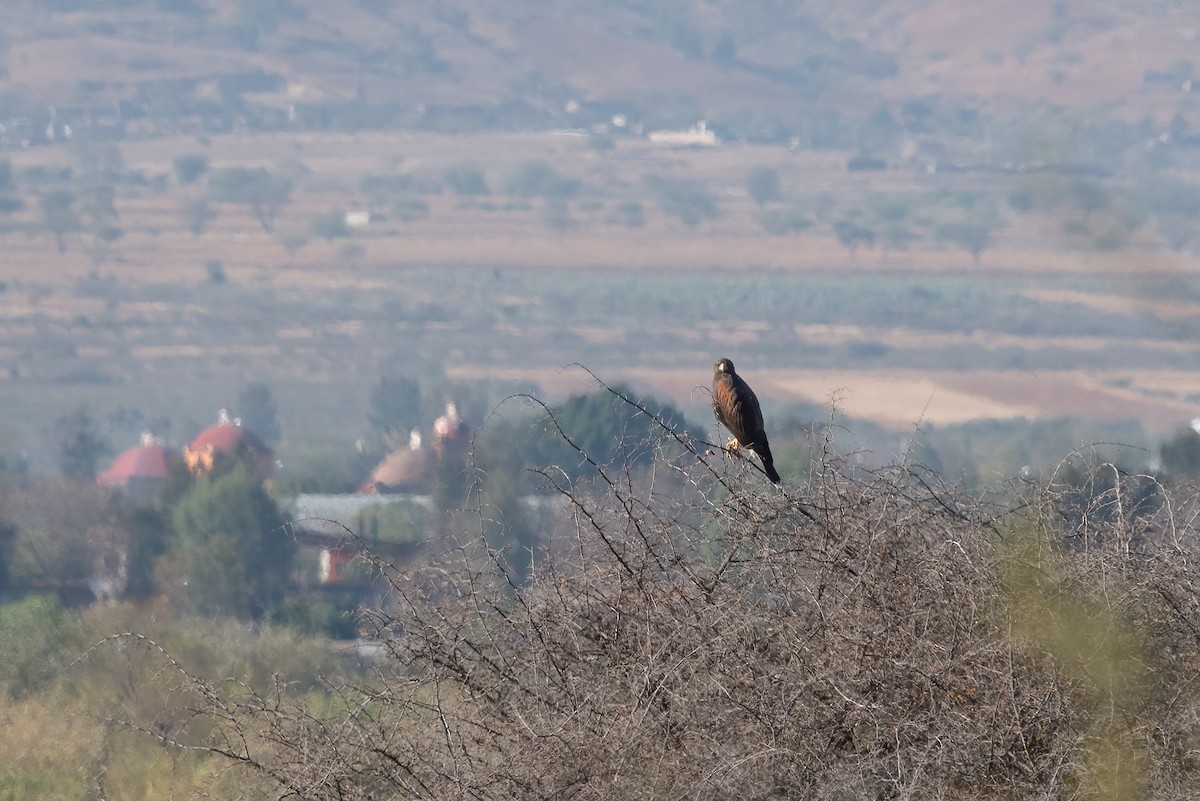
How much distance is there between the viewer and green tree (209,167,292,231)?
6954 inches

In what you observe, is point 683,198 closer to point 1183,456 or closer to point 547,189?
point 547,189

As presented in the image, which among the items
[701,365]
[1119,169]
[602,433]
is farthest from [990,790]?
[701,365]

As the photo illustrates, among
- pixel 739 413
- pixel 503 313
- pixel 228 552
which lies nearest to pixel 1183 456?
pixel 739 413

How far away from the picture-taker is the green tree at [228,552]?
4778 cm

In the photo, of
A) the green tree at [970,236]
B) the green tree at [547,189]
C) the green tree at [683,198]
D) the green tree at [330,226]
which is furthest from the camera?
the green tree at [547,189]

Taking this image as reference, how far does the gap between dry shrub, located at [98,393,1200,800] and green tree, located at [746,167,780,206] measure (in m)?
169

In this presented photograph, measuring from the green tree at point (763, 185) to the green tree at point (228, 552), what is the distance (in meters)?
124

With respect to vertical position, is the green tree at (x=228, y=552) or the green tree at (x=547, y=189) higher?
the green tree at (x=547, y=189)

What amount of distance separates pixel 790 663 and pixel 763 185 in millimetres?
177239

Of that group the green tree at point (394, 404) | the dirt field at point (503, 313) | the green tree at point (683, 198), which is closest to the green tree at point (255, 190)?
the dirt field at point (503, 313)

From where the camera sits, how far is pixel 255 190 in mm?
184375

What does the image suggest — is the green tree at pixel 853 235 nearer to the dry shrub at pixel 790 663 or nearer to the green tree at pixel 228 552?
the green tree at pixel 228 552

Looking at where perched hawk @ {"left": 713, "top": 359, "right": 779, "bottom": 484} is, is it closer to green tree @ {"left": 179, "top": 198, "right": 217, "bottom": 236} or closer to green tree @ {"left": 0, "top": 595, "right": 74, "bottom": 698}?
green tree @ {"left": 0, "top": 595, "right": 74, "bottom": 698}

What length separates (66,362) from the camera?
403 ft
